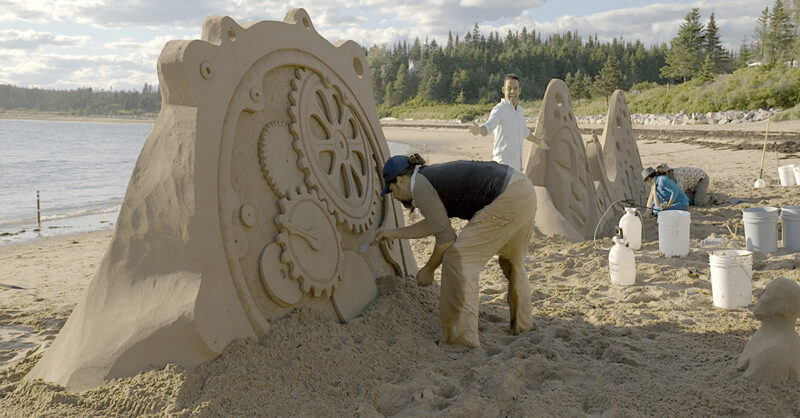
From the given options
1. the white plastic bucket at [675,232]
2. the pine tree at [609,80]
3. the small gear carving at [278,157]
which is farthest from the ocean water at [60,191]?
the pine tree at [609,80]

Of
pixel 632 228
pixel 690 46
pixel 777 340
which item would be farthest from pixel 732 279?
pixel 690 46

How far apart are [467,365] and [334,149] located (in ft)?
5.13

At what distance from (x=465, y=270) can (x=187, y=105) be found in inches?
68.9

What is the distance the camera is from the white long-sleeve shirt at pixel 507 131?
5.68 metres

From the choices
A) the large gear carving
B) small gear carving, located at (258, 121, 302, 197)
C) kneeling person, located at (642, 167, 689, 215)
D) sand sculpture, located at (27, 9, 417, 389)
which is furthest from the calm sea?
kneeling person, located at (642, 167, 689, 215)

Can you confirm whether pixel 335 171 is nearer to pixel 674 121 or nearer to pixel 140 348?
pixel 140 348

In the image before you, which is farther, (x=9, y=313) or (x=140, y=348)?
(x=9, y=313)

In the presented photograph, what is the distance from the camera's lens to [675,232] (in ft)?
19.5

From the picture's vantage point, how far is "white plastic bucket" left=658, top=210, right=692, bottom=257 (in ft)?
19.4

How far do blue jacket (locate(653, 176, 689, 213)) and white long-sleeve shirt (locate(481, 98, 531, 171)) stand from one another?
2550 mm

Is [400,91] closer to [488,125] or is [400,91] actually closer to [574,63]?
[574,63]

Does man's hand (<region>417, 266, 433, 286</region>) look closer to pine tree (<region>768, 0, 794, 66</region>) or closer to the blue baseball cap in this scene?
the blue baseball cap

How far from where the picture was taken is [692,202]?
30.1 feet

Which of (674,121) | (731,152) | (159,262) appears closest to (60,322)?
(159,262)
